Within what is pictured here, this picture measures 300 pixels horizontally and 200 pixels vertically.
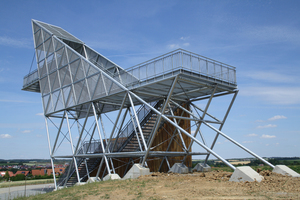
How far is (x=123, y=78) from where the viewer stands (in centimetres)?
2139

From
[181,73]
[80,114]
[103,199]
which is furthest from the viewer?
[80,114]

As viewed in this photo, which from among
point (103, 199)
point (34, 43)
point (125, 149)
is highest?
point (34, 43)

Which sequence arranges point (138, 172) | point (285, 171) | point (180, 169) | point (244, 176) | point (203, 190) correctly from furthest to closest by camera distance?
point (180, 169) < point (138, 172) < point (285, 171) < point (244, 176) < point (203, 190)

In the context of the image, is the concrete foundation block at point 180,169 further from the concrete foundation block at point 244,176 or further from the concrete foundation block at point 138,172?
the concrete foundation block at point 244,176

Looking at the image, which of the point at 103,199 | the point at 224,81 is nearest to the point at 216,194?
the point at 103,199

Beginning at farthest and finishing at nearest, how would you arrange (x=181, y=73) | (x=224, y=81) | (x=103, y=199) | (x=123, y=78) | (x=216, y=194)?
1. (x=123, y=78)
2. (x=224, y=81)
3. (x=181, y=73)
4. (x=103, y=199)
5. (x=216, y=194)

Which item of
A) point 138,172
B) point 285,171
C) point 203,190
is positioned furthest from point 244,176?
point 138,172

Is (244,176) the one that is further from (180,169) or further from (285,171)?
(180,169)

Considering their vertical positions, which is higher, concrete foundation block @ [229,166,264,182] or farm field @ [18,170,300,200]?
concrete foundation block @ [229,166,264,182]

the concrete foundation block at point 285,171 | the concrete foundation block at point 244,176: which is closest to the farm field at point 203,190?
the concrete foundation block at point 244,176

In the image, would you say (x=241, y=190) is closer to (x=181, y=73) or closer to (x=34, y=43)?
(x=181, y=73)

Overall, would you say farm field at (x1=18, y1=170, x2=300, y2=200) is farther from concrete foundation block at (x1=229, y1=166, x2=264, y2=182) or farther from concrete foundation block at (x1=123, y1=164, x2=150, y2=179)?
concrete foundation block at (x1=123, y1=164, x2=150, y2=179)

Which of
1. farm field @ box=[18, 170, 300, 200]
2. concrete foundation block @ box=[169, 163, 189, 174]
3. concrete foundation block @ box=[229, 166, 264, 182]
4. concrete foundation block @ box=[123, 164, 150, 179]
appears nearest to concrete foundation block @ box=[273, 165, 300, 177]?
farm field @ box=[18, 170, 300, 200]

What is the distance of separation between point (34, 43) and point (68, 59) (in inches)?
319
